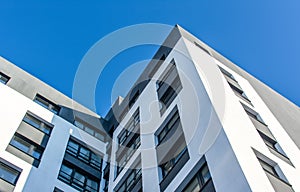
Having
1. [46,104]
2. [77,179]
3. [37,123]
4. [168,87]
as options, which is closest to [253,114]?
[168,87]

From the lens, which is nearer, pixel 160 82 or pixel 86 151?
pixel 160 82

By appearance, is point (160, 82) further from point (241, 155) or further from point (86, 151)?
point (241, 155)

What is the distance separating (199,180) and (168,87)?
9432 millimetres

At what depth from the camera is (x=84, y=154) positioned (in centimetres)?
2719

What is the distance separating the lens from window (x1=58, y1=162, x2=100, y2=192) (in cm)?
2317

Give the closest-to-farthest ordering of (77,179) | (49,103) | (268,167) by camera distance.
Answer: (268,167) < (77,179) < (49,103)

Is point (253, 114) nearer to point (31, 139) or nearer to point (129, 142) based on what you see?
point (129, 142)

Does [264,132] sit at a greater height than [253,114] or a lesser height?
lesser

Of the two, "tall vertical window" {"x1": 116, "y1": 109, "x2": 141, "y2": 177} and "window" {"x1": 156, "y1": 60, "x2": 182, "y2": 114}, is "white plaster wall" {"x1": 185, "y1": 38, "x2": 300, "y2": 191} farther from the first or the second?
"tall vertical window" {"x1": 116, "y1": 109, "x2": 141, "y2": 177}

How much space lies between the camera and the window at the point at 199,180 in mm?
14656

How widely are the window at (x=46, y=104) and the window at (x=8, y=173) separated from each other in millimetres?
8861

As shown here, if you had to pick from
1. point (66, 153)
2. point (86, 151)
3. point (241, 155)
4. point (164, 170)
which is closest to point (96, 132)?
point (86, 151)

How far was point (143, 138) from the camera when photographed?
893 inches

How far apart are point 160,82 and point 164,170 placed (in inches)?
335
